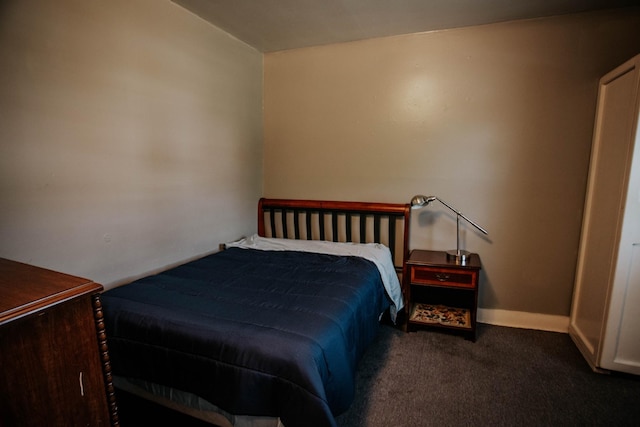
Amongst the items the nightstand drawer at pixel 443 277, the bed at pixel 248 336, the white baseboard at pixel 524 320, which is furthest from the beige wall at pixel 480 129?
the bed at pixel 248 336

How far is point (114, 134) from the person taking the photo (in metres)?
1.92

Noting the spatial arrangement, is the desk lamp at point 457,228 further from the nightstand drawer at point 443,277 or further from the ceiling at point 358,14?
the ceiling at point 358,14

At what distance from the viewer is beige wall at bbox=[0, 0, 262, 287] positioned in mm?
1538

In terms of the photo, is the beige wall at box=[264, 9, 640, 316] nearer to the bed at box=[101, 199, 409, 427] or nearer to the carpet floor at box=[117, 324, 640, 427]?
the carpet floor at box=[117, 324, 640, 427]

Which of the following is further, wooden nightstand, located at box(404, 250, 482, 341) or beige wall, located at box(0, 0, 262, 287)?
wooden nightstand, located at box(404, 250, 482, 341)

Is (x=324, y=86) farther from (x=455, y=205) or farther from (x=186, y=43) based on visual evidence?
(x=455, y=205)

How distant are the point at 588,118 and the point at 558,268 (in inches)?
43.9

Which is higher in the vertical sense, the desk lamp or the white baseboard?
the desk lamp

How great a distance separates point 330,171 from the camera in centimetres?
308

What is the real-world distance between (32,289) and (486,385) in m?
2.20

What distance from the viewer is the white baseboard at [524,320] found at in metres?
2.60

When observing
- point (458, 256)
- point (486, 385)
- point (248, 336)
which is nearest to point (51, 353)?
point (248, 336)

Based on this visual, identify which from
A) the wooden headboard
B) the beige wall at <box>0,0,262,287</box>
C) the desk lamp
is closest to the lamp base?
the desk lamp

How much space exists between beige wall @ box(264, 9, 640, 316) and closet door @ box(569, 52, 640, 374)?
22 cm
